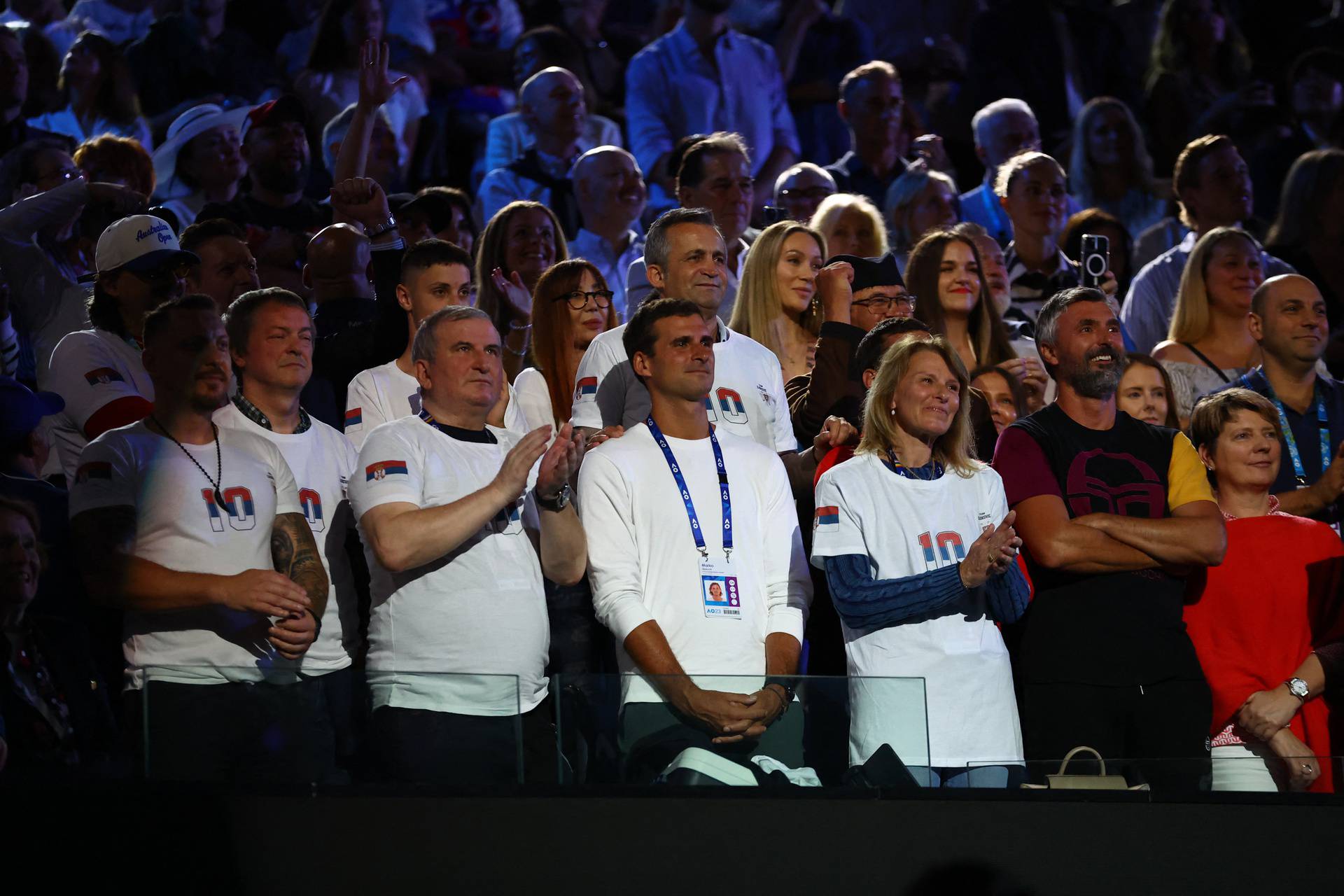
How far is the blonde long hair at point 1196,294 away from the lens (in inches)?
277

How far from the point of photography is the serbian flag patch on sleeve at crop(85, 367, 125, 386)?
5.48 meters

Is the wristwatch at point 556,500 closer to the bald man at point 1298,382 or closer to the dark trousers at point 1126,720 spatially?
the dark trousers at point 1126,720

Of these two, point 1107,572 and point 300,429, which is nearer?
point 1107,572

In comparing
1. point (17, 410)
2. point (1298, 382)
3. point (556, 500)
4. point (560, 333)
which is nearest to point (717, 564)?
point (556, 500)

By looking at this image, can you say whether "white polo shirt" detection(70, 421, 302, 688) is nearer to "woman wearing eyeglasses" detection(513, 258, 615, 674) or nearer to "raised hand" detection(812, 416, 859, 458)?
"woman wearing eyeglasses" detection(513, 258, 615, 674)

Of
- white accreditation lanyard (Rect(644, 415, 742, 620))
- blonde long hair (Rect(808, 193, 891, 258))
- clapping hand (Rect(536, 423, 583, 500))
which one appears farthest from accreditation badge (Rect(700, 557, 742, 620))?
blonde long hair (Rect(808, 193, 891, 258))

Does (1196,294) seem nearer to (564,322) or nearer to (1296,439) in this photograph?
(1296,439)

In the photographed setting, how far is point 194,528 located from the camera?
4.70 meters

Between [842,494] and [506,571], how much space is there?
1019mm

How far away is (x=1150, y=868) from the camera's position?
3861 mm

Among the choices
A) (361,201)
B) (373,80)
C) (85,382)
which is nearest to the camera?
(85,382)

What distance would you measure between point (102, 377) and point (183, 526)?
1060 millimetres

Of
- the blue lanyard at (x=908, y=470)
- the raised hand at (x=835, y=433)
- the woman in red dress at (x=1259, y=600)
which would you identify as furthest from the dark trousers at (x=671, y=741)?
the woman in red dress at (x=1259, y=600)

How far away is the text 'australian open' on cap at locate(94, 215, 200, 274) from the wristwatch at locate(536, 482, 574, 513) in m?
1.90
